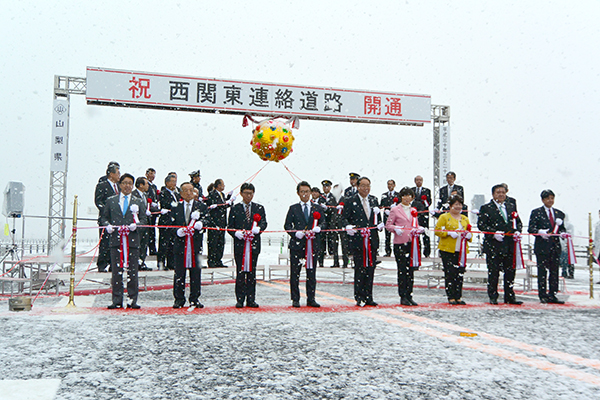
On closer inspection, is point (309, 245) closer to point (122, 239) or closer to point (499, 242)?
point (122, 239)

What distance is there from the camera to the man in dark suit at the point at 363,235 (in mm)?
6352

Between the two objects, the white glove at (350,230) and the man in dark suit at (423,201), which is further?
the man in dark suit at (423,201)

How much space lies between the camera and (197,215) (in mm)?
6145

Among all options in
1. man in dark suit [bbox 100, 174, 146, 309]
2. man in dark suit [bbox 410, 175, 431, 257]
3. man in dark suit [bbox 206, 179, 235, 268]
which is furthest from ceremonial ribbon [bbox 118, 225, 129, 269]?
man in dark suit [bbox 410, 175, 431, 257]

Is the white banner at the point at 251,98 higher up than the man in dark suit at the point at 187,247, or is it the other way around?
the white banner at the point at 251,98

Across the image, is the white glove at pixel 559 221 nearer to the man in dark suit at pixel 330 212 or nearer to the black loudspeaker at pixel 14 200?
the man in dark suit at pixel 330 212

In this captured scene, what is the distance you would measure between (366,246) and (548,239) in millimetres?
3110

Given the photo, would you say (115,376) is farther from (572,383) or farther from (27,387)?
(572,383)

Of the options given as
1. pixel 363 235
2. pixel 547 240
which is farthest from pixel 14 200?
pixel 547 240

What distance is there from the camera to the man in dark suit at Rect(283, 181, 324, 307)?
627 cm

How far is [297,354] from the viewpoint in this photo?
345cm

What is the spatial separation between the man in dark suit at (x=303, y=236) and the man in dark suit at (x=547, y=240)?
363 cm

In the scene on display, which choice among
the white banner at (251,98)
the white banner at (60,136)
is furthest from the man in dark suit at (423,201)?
the white banner at (60,136)

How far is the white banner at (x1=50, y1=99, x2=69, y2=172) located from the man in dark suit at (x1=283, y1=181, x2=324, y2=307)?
798 centimetres
